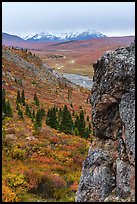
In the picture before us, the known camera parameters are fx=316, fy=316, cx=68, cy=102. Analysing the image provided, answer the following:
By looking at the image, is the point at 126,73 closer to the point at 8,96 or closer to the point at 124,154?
the point at 124,154

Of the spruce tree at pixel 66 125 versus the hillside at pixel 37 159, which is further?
the spruce tree at pixel 66 125

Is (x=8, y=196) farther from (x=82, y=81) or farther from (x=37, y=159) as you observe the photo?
(x=82, y=81)

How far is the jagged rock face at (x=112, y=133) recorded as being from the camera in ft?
31.5

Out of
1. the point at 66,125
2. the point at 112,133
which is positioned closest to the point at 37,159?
the point at 66,125

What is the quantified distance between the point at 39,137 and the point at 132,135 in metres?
25.6

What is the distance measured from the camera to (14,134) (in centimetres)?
3319

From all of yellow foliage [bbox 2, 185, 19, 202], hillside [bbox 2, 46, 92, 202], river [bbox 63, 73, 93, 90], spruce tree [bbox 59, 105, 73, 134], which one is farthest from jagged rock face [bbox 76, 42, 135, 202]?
river [bbox 63, 73, 93, 90]

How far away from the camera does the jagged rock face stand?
9594 millimetres

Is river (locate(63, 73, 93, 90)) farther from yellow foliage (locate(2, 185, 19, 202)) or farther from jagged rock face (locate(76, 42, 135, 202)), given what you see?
jagged rock face (locate(76, 42, 135, 202))

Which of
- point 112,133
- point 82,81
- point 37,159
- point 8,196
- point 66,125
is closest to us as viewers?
point 112,133

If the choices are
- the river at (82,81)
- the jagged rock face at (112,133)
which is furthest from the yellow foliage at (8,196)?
the river at (82,81)

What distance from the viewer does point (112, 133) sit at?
11391 millimetres

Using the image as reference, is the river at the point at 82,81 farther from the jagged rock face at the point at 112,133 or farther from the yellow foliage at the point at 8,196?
the jagged rock face at the point at 112,133

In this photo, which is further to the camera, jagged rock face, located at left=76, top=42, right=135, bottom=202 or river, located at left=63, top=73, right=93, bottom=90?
river, located at left=63, top=73, right=93, bottom=90
